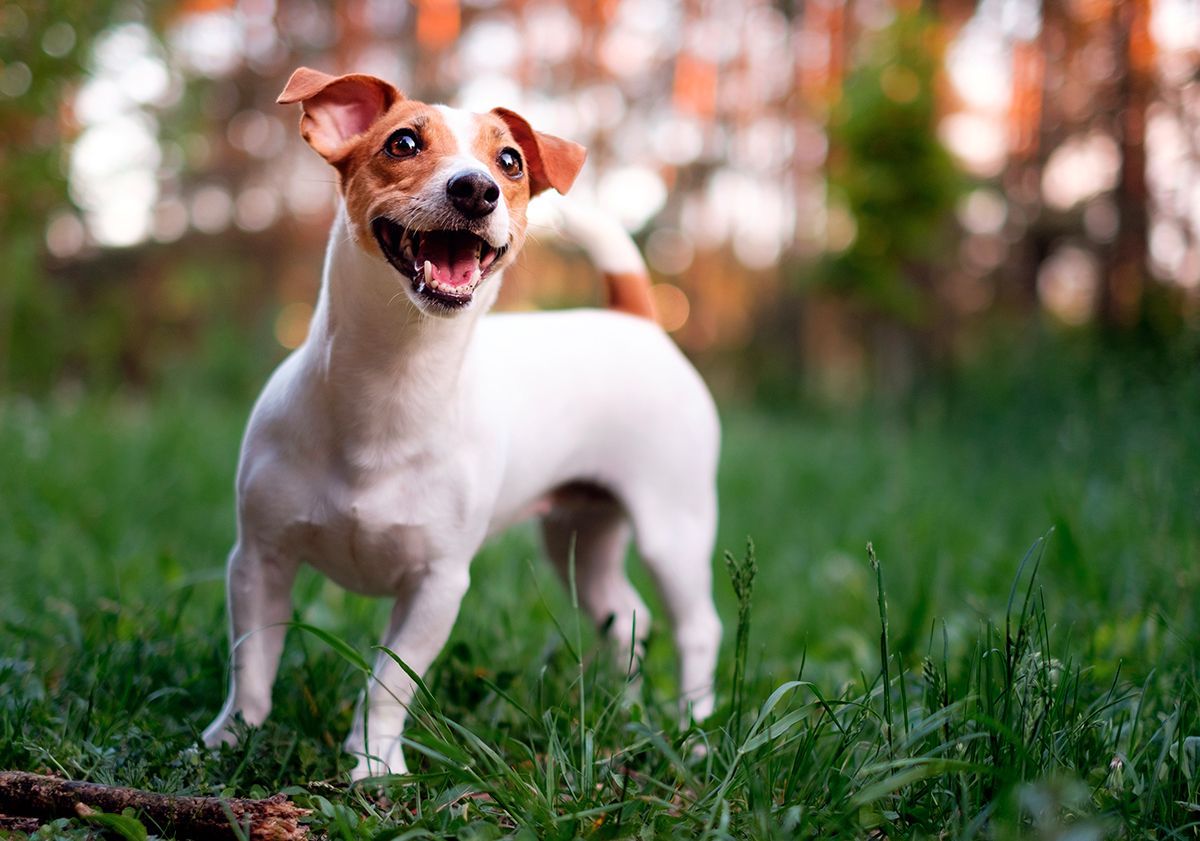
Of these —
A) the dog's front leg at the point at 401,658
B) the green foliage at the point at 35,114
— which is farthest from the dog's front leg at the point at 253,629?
the green foliage at the point at 35,114

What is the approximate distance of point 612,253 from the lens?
341 cm

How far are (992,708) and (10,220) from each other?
6853mm

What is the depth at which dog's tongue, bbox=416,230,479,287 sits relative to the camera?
213cm

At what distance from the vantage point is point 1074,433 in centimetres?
535

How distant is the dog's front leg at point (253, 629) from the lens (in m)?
2.25

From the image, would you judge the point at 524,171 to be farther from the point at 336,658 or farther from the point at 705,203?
the point at 705,203

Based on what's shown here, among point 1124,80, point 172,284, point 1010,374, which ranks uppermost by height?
point 1124,80

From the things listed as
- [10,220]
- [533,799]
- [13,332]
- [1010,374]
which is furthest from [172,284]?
[533,799]

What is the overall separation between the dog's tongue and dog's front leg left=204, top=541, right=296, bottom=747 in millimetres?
764

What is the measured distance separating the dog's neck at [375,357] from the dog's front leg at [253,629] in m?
0.34

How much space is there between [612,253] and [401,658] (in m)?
1.65

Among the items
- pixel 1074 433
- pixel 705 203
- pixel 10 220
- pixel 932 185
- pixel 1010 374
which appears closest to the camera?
pixel 1074 433

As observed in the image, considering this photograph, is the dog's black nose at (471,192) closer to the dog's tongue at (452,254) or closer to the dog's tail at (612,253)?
the dog's tongue at (452,254)

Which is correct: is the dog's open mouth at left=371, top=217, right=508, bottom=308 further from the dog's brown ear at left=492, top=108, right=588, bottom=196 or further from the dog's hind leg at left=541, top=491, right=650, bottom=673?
the dog's hind leg at left=541, top=491, right=650, bottom=673
